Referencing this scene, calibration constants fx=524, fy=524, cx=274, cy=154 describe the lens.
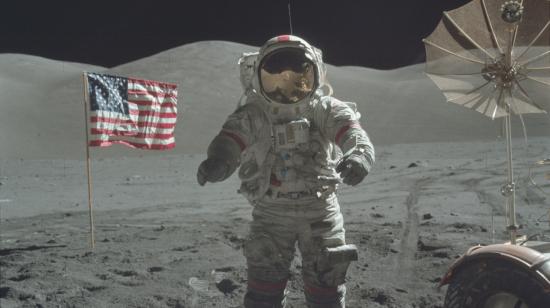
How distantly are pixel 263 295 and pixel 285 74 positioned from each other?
91 centimetres

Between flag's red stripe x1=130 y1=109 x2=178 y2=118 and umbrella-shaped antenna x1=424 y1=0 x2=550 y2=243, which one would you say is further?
flag's red stripe x1=130 y1=109 x2=178 y2=118

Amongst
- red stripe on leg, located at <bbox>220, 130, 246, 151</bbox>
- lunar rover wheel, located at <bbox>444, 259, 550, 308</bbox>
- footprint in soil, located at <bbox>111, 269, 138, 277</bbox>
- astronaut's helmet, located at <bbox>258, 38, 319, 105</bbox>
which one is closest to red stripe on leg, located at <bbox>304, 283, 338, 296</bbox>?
lunar rover wheel, located at <bbox>444, 259, 550, 308</bbox>

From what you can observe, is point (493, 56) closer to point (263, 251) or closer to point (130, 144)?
point (263, 251)

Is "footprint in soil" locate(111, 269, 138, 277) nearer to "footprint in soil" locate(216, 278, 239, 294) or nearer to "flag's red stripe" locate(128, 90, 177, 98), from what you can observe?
"footprint in soil" locate(216, 278, 239, 294)

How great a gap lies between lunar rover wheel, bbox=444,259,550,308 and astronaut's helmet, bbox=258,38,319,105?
936 mm

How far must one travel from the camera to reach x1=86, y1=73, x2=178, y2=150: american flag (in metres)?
4.45

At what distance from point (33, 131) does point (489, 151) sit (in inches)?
573

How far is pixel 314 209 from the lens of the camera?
2123 millimetres

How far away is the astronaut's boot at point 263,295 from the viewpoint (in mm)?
2125

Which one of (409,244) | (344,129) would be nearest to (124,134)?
(409,244)

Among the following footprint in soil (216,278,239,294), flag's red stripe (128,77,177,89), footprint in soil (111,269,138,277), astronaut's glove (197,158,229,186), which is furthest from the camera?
flag's red stripe (128,77,177,89)

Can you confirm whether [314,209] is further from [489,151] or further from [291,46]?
[489,151]

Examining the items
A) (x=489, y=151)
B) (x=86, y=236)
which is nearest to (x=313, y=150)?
(x=86, y=236)

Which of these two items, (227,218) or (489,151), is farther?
(489,151)
